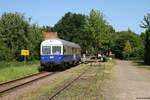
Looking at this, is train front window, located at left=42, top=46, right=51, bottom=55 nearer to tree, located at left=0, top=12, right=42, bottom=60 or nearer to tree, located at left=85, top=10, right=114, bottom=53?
tree, located at left=0, top=12, right=42, bottom=60

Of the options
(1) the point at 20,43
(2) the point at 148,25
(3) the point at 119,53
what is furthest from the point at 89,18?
(3) the point at 119,53

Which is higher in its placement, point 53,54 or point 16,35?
point 16,35

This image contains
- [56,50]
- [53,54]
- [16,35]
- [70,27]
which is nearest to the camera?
[53,54]

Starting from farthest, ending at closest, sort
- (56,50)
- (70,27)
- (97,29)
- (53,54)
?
(70,27), (97,29), (56,50), (53,54)

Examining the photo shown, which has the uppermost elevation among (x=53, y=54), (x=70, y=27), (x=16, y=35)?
(x=70, y=27)

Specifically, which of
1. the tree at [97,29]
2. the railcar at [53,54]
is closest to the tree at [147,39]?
the tree at [97,29]

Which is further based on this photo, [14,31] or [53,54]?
[14,31]

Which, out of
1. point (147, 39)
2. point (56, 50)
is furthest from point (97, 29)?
point (56, 50)

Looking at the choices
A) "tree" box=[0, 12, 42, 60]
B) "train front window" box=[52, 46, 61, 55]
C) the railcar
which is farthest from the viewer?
"tree" box=[0, 12, 42, 60]

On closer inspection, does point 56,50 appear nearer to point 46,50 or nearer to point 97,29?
point 46,50

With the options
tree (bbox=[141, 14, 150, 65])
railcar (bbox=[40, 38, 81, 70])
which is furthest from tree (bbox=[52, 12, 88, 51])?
railcar (bbox=[40, 38, 81, 70])

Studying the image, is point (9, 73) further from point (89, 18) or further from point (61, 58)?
point (89, 18)

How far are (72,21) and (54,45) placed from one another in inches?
3900

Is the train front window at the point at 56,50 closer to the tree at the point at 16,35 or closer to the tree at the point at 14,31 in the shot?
the tree at the point at 16,35
